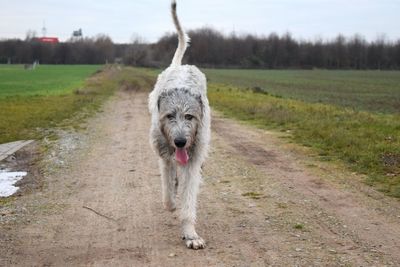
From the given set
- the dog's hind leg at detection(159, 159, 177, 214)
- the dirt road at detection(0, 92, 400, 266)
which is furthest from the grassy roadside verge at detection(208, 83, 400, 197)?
the dog's hind leg at detection(159, 159, 177, 214)

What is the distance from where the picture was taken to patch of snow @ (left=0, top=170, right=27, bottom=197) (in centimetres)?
796

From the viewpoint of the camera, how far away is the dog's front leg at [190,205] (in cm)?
532

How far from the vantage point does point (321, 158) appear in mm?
10547

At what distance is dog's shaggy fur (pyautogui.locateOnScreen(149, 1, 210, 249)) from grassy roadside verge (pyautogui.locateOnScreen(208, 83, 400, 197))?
341 centimetres

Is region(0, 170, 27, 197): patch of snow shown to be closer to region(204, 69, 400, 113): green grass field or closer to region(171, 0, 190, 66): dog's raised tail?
region(171, 0, 190, 66): dog's raised tail

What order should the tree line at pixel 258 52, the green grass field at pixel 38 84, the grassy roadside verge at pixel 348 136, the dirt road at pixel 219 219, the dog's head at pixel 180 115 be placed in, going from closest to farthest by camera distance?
the dirt road at pixel 219 219
the dog's head at pixel 180 115
the grassy roadside verge at pixel 348 136
the green grass field at pixel 38 84
the tree line at pixel 258 52

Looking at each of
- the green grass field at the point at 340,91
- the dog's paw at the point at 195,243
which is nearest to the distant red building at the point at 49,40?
the green grass field at the point at 340,91

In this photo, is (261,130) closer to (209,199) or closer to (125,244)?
(209,199)

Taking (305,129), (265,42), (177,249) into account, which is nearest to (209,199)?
(177,249)

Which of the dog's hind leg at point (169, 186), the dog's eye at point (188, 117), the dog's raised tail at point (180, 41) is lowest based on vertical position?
the dog's hind leg at point (169, 186)

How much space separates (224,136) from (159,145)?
801 cm

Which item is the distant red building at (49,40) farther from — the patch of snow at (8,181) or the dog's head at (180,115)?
the dog's head at (180,115)

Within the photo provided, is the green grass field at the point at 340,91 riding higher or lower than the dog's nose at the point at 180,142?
lower

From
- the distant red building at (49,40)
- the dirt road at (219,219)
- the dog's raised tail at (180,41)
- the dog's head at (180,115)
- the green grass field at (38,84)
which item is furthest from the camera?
the distant red building at (49,40)
